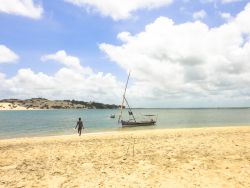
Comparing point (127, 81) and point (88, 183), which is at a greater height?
point (127, 81)

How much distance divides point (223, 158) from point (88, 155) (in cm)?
738

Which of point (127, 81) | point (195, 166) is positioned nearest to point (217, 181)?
point (195, 166)

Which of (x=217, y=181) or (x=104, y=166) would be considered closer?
(x=217, y=181)

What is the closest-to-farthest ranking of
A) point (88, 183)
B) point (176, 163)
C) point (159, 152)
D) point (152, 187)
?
point (152, 187) → point (88, 183) → point (176, 163) → point (159, 152)

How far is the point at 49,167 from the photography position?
46.8ft

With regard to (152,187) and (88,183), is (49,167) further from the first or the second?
(152,187)

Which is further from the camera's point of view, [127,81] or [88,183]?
[127,81]

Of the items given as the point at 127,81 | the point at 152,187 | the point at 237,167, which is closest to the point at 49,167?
the point at 152,187

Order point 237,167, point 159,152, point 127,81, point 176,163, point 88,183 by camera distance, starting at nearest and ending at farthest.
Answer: point 88,183 → point 237,167 → point 176,163 → point 159,152 → point 127,81

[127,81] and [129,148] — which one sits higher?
[127,81]

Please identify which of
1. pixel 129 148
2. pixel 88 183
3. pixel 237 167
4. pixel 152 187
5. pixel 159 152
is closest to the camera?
pixel 152 187

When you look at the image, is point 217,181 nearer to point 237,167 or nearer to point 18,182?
point 237,167

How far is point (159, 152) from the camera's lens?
16734 millimetres

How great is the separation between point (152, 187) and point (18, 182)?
17.7ft
